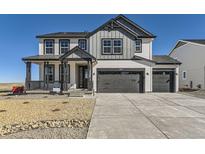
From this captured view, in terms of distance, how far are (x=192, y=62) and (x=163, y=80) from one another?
273 inches

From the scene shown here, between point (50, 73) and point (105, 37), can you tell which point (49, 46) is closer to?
point (50, 73)

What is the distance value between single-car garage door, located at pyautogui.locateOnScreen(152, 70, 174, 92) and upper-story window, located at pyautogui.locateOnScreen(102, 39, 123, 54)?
4719 millimetres

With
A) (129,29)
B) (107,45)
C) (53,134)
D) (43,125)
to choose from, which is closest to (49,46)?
(107,45)

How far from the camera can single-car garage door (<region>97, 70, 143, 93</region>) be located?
20.8m

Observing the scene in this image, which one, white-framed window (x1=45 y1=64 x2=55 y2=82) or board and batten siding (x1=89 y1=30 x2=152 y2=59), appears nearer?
board and batten siding (x1=89 y1=30 x2=152 y2=59)

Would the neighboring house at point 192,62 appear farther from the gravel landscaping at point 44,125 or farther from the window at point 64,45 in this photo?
the gravel landscaping at point 44,125

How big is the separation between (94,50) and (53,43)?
496cm

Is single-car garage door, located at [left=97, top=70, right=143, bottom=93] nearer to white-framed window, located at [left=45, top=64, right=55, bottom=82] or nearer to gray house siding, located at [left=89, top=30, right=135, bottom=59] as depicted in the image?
gray house siding, located at [left=89, top=30, right=135, bottom=59]

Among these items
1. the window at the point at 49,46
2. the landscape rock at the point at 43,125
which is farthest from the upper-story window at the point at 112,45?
the landscape rock at the point at 43,125

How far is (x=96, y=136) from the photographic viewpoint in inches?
227

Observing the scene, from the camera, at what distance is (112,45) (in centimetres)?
2106

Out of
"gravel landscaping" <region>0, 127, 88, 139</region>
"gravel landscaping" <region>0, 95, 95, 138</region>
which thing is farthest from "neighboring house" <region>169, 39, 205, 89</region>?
"gravel landscaping" <region>0, 127, 88, 139</region>
